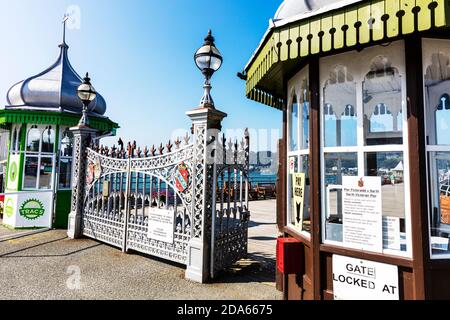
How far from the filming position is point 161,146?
594cm

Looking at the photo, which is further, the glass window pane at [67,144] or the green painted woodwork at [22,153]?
the glass window pane at [67,144]

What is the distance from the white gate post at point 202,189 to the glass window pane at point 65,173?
21.6ft

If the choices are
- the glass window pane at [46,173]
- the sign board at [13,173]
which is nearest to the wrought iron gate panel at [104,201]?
the glass window pane at [46,173]

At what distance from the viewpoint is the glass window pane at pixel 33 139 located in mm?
9203

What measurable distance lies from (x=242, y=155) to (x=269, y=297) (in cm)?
286

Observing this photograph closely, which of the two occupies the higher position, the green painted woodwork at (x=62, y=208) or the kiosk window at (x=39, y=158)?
the kiosk window at (x=39, y=158)

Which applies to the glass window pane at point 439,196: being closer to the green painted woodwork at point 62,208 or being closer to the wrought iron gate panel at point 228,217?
the wrought iron gate panel at point 228,217

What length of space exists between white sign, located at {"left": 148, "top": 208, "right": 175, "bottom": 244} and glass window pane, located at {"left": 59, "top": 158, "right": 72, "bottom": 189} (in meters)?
5.27

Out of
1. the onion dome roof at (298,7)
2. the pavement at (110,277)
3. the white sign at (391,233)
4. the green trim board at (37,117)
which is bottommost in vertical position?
the pavement at (110,277)

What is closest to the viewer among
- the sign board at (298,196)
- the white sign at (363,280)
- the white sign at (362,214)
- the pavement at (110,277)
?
the white sign at (363,280)

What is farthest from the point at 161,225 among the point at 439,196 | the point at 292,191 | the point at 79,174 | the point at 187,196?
the point at 439,196

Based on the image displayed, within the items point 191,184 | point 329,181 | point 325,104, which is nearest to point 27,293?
point 191,184

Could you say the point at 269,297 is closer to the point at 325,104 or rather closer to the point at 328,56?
the point at 325,104
